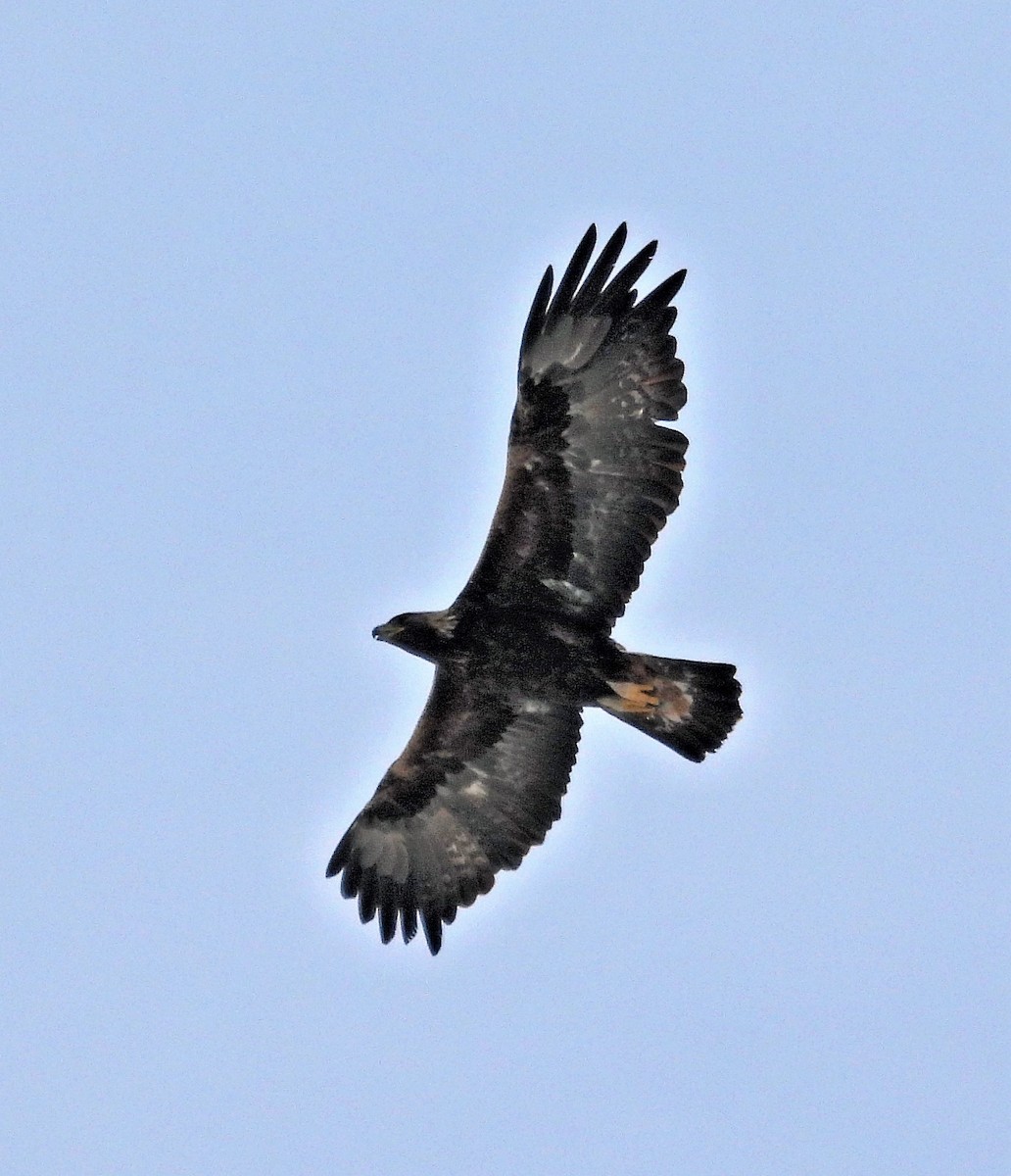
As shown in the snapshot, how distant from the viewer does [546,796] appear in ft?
54.6

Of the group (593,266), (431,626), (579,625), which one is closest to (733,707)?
(579,625)

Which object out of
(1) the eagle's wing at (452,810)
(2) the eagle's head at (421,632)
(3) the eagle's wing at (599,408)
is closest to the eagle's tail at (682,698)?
(1) the eagle's wing at (452,810)

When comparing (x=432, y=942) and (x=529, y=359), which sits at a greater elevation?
(x=529, y=359)

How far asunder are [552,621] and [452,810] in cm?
195

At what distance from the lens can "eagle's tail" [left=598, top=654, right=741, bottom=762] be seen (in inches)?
629

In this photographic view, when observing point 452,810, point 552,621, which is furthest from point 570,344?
point 452,810

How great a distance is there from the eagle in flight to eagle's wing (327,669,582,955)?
1 centimetres

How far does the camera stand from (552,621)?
15797mm

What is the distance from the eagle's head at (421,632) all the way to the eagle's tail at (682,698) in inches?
49.4

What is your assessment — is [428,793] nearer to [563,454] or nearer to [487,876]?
[487,876]

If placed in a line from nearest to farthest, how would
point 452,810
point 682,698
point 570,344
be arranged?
1. point 570,344
2. point 682,698
3. point 452,810

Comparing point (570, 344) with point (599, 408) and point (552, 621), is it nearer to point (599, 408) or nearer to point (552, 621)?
point (599, 408)

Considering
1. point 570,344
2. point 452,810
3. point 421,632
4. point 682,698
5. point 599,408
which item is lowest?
point 452,810

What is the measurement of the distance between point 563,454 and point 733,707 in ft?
7.47
